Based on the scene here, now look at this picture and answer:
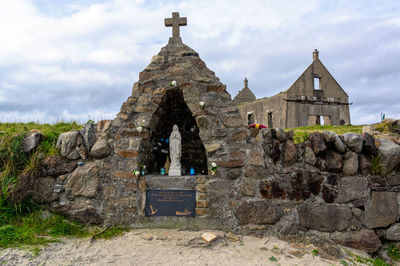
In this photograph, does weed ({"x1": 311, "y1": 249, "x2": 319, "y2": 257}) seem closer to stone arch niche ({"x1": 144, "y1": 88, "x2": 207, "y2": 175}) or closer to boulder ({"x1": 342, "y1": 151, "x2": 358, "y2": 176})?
boulder ({"x1": 342, "y1": 151, "x2": 358, "y2": 176})

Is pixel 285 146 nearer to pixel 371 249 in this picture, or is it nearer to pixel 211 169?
pixel 211 169

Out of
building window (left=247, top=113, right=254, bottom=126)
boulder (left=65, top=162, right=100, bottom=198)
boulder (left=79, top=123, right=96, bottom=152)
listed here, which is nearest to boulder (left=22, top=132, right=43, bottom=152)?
boulder (left=79, top=123, right=96, bottom=152)

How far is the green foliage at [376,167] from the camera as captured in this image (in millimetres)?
4583

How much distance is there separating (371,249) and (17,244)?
5.57 m

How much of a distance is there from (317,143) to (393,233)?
2.02 meters

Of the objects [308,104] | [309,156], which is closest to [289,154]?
[309,156]

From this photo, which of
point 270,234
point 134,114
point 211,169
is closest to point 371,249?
point 270,234

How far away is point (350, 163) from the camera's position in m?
4.52

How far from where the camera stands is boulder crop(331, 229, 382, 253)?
4.38 metres

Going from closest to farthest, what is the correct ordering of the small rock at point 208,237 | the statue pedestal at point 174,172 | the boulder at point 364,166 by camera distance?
the small rock at point 208,237 → the boulder at point 364,166 → the statue pedestal at point 174,172

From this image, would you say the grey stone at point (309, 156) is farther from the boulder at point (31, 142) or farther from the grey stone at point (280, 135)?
the boulder at point (31, 142)

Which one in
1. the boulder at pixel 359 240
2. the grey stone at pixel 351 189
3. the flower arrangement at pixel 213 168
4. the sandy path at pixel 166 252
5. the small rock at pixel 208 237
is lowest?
the boulder at pixel 359 240

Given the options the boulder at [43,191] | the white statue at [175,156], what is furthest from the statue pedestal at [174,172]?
the boulder at [43,191]

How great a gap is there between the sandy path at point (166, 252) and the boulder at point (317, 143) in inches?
62.5
